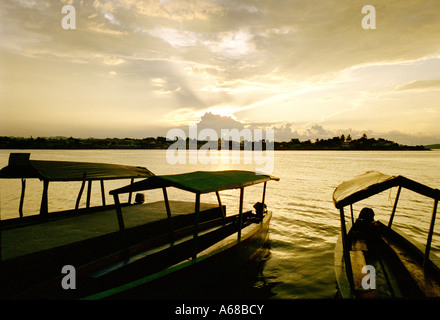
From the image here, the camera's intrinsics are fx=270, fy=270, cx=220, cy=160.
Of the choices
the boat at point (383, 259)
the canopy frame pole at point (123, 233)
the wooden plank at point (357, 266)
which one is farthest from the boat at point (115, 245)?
the wooden plank at point (357, 266)

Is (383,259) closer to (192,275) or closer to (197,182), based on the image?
(192,275)

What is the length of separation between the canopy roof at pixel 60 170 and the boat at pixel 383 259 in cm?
812

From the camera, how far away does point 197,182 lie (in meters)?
7.84

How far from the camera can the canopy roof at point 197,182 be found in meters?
7.17

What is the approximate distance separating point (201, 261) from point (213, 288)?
137 cm

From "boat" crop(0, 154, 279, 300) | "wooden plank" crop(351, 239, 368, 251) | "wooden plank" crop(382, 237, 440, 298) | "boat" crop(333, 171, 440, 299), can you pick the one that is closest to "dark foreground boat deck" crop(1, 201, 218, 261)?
"boat" crop(0, 154, 279, 300)

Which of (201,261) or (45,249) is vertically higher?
(45,249)

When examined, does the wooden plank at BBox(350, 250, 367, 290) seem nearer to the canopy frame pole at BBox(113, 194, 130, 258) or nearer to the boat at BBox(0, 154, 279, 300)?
the boat at BBox(0, 154, 279, 300)

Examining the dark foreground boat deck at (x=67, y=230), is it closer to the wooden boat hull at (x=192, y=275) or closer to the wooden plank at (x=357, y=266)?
the wooden boat hull at (x=192, y=275)

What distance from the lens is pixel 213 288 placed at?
840cm

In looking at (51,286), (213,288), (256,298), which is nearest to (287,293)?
(256,298)

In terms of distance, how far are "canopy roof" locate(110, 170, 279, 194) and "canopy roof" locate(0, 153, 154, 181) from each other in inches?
135

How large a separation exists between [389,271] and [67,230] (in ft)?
30.8
